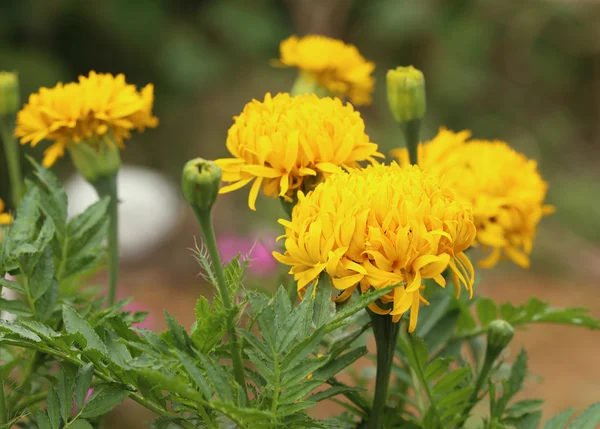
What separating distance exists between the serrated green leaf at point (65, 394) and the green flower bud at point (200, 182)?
109 mm

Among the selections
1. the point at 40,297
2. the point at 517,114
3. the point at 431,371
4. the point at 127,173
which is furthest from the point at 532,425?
the point at 517,114

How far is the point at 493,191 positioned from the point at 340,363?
0.28m

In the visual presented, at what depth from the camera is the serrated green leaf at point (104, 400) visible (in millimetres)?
372

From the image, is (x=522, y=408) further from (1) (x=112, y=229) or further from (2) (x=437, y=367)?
(1) (x=112, y=229)

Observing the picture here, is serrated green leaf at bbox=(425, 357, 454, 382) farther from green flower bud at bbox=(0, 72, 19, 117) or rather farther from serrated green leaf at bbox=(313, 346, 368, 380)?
green flower bud at bbox=(0, 72, 19, 117)

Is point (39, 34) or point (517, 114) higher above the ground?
point (517, 114)

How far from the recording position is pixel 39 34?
9.13 ft

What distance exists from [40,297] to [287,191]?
155mm

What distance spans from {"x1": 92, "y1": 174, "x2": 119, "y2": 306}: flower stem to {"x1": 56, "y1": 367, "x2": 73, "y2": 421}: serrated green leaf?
13cm

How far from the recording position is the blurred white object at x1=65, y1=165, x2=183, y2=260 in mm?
2459

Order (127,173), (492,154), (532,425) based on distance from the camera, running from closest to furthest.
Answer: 1. (532,425)
2. (492,154)
3. (127,173)

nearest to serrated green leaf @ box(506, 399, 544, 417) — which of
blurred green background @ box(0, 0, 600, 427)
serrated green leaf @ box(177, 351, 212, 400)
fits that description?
serrated green leaf @ box(177, 351, 212, 400)

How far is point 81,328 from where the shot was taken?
1.25ft

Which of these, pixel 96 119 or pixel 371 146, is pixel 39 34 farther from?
pixel 371 146
